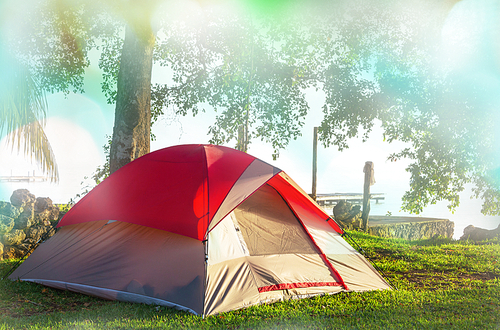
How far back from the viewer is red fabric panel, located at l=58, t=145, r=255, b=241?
4.58 m

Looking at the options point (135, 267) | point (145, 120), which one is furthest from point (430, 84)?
point (135, 267)

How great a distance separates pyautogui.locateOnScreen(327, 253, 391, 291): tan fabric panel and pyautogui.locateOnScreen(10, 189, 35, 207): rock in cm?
704

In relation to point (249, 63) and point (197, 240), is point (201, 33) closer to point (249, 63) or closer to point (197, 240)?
point (249, 63)

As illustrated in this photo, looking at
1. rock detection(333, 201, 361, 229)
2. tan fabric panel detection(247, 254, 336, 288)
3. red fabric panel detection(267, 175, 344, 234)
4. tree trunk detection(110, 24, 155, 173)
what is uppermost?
tree trunk detection(110, 24, 155, 173)

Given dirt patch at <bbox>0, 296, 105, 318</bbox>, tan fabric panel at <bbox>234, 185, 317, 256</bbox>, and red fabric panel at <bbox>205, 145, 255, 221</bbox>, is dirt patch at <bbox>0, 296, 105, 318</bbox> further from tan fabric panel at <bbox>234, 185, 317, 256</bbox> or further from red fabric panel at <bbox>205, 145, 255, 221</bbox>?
tan fabric panel at <bbox>234, 185, 317, 256</bbox>

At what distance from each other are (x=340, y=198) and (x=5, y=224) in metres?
24.7

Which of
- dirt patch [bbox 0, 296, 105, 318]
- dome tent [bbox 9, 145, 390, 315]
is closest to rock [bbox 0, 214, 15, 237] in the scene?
dome tent [bbox 9, 145, 390, 315]

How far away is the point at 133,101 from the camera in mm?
7980

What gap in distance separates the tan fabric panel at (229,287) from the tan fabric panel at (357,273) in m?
1.30

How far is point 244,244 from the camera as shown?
4883mm

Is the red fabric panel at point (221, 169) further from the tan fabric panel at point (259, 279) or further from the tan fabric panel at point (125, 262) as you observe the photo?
the tan fabric panel at point (259, 279)

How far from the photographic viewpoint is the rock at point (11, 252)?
6871mm

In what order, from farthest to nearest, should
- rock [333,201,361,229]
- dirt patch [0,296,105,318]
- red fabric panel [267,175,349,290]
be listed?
rock [333,201,361,229] < red fabric panel [267,175,349,290] < dirt patch [0,296,105,318]

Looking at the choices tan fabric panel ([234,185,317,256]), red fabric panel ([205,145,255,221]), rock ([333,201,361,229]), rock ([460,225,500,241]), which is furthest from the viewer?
rock ([333,201,361,229])
